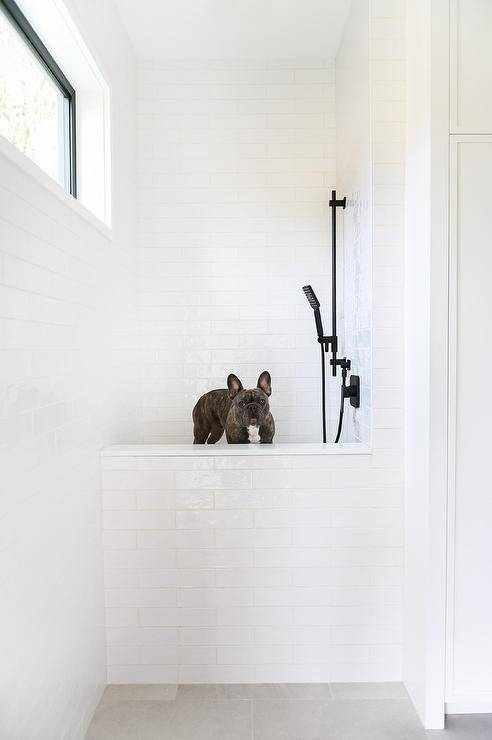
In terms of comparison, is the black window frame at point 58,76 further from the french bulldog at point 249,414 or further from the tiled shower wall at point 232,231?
the french bulldog at point 249,414

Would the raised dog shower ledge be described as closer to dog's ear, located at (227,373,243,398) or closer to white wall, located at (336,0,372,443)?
white wall, located at (336,0,372,443)

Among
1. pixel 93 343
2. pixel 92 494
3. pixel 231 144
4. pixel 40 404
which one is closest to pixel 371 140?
pixel 231 144

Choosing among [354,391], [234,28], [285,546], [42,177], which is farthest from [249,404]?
[234,28]

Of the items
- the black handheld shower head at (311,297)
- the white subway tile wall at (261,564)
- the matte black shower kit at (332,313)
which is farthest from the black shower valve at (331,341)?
the white subway tile wall at (261,564)

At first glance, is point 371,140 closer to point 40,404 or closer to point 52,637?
point 40,404

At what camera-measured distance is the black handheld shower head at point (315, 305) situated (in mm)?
2783

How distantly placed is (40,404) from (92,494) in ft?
1.95

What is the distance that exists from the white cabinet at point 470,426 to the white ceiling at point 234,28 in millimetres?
1266

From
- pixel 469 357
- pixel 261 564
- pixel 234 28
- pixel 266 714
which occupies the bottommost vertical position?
pixel 266 714

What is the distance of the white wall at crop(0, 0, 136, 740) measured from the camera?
1318 mm

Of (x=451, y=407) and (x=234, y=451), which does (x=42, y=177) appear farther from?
(x=451, y=407)

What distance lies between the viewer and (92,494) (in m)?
1.98

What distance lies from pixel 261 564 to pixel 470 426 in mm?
933

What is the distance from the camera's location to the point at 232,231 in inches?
120
